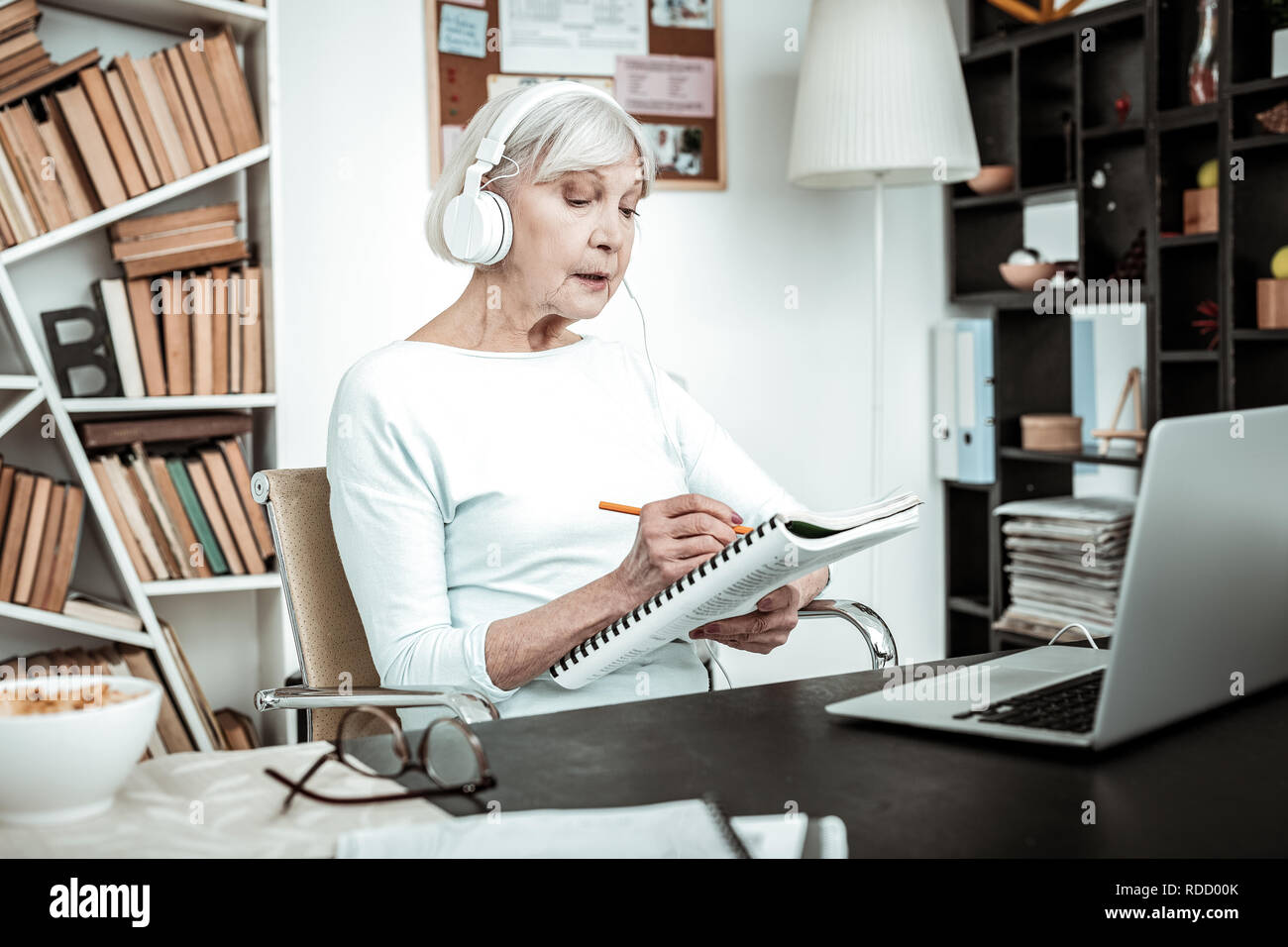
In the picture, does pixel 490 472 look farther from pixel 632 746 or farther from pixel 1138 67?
pixel 1138 67

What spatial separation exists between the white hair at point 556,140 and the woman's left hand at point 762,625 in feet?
1.85

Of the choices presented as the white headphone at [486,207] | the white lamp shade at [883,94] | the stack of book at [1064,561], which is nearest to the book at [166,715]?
the white headphone at [486,207]

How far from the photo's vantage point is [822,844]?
2.21 ft

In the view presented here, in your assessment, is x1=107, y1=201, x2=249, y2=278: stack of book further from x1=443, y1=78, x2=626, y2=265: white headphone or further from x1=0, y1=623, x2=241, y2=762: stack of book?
x1=443, y1=78, x2=626, y2=265: white headphone

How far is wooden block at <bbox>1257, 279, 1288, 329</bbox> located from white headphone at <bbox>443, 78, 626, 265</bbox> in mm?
1651

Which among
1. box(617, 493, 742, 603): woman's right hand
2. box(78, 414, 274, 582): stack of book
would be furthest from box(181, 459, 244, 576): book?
box(617, 493, 742, 603): woman's right hand

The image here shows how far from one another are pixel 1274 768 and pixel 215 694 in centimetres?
220

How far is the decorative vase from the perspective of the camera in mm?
2570

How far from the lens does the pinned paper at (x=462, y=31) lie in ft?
9.00

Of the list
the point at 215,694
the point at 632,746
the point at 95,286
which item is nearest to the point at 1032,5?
the point at 95,286

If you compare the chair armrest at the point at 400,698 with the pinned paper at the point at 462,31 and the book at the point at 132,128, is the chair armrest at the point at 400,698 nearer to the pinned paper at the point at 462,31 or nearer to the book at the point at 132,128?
the book at the point at 132,128

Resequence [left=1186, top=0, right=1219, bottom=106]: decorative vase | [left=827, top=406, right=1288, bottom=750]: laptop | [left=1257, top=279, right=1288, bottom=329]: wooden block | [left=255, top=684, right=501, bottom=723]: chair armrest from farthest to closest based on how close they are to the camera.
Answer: [left=1186, top=0, right=1219, bottom=106]: decorative vase, [left=1257, top=279, right=1288, bottom=329]: wooden block, [left=255, top=684, right=501, bottom=723]: chair armrest, [left=827, top=406, right=1288, bottom=750]: laptop

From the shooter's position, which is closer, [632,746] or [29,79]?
[632,746]

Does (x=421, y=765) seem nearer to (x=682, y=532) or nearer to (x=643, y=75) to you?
(x=682, y=532)
